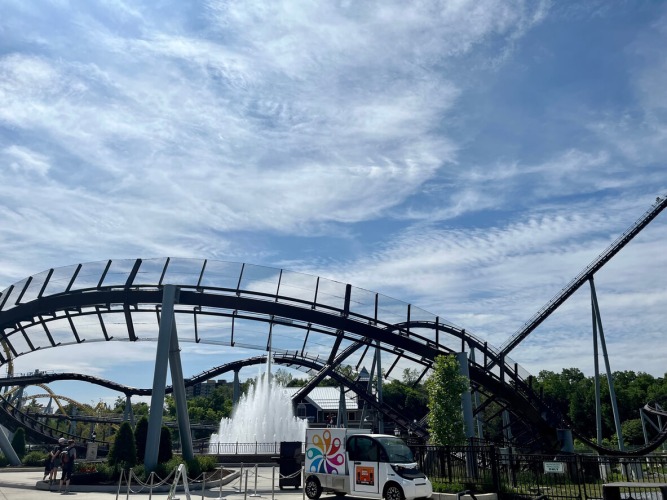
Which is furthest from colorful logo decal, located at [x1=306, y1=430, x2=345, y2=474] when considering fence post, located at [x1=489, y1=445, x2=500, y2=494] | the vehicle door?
Answer: fence post, located at [x1=489, y1=445, x2=500, y2=494]

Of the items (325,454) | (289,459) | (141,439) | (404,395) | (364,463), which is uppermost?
(404,395)

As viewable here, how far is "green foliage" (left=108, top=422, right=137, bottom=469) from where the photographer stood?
23359mm

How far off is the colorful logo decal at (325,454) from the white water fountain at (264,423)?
2466cm

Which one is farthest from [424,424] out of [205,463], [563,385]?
[563,385]

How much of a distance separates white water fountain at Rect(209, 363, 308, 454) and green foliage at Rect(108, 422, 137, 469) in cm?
1829

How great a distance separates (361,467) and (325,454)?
1609 millimetres

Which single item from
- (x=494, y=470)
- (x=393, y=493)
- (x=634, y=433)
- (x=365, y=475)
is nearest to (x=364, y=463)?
(x=365, y=475)

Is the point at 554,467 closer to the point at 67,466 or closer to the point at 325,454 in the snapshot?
the point at 325,454

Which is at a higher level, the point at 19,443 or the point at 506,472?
the point at 19,443

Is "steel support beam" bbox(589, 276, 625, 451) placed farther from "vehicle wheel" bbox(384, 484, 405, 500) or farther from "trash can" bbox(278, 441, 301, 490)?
"vehicle wheel" bbox(384, 484, 405, 500)

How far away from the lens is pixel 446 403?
24422mm

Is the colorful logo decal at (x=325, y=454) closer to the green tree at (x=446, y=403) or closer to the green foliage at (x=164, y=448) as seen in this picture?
the green tree at (x=446, y=403)

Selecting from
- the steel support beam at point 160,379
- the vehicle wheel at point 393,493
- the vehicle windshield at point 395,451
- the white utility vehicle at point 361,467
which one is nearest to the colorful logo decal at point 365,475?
the white utility vehicle at point 361,467

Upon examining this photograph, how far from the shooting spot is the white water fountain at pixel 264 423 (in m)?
42.4
